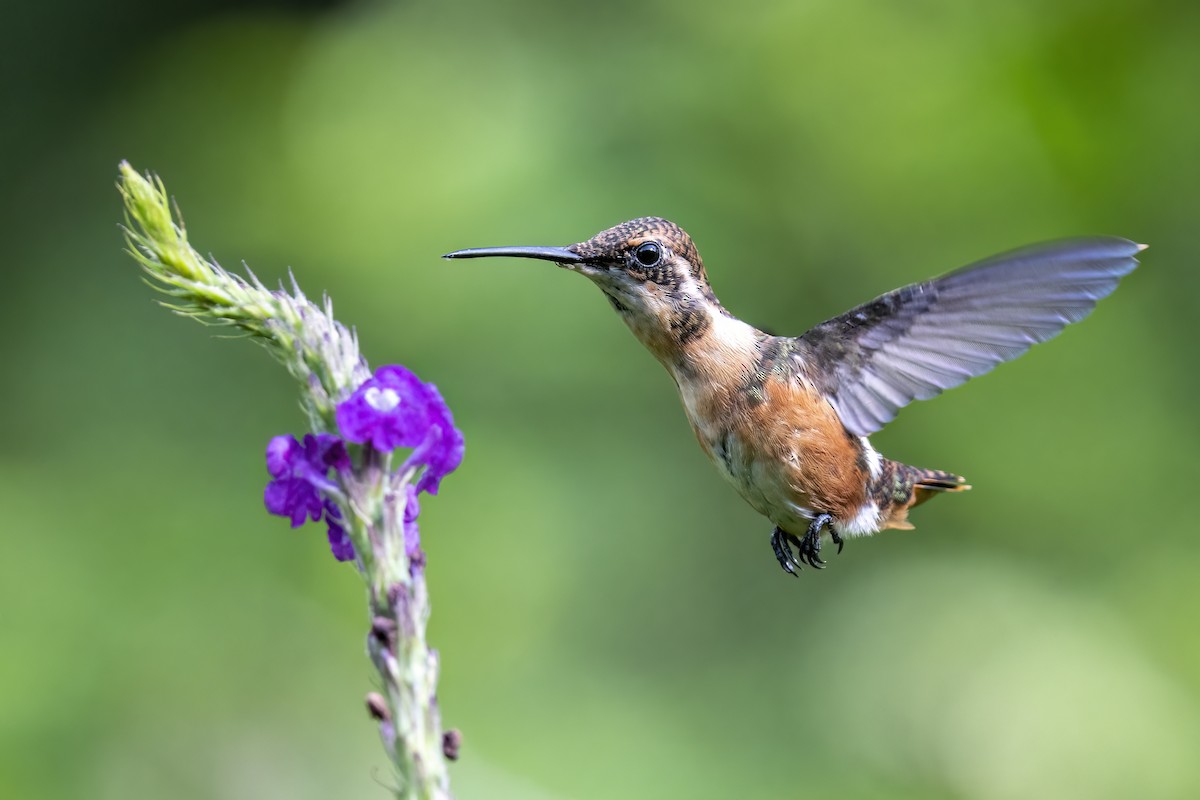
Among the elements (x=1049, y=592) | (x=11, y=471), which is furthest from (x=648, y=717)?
(x=11, y=471)

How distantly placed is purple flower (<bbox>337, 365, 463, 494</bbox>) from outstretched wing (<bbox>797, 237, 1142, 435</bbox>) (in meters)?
1.08

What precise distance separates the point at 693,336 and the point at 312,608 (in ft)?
6.59

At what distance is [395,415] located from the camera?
1.58 metres

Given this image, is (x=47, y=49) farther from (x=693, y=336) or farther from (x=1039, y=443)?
(x=1039, y=443)

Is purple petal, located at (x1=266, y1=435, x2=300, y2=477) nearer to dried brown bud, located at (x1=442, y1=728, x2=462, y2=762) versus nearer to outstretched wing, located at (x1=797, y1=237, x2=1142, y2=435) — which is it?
dried brown bud, located at (x1=442, y1=728, x2=462, y2=762)

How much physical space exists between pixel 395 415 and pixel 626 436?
2.87 metres

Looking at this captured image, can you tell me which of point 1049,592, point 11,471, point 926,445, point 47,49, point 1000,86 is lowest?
point 11,471

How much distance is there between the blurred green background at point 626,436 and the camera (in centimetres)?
366

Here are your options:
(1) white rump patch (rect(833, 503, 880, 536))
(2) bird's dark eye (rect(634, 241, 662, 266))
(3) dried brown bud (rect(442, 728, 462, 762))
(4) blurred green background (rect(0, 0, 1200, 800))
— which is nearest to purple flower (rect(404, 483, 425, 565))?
(3) dried brown bud (rect(442, 728, 462, 762))

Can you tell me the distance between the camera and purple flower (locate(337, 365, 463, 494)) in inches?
61.4

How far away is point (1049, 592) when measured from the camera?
13.0ft

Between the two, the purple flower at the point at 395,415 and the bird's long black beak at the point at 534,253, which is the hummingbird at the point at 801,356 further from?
the purple flower at the point at 395,415

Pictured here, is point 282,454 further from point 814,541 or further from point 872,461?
point 872,461

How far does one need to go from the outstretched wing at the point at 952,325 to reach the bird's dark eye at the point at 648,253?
16.3 inches
